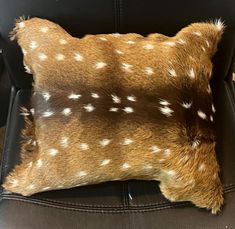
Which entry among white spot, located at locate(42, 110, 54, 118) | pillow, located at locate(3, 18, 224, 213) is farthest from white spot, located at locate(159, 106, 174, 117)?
white spot, located at locate(42, 110, 54, 118)

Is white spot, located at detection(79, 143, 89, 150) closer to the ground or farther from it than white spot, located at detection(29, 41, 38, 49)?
closer to the ground

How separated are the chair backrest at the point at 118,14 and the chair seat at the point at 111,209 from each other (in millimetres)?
325

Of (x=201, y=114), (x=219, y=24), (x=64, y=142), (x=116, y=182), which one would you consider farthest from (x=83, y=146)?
(x=219, y=24)

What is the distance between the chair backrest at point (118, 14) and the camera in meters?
0.85

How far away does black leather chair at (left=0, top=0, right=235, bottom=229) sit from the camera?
806mm

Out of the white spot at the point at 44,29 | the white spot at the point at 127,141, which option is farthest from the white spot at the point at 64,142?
the white spot at the point at 44,29

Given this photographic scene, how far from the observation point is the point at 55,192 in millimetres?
830

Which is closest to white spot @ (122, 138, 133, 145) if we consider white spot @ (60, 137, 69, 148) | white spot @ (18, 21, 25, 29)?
white spot @ (60, 137, 69, 148)

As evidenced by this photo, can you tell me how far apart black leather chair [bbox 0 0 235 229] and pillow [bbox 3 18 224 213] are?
0.12ft

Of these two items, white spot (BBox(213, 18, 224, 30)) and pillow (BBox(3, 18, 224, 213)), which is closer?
pillow (BBox(3, 18, 224, 213))

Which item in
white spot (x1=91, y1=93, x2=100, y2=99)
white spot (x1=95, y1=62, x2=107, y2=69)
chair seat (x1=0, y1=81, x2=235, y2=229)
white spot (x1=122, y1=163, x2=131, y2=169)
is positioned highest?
white spot (x1=95, y1=62, x2=107, y2=69)

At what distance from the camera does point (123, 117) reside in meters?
0.78

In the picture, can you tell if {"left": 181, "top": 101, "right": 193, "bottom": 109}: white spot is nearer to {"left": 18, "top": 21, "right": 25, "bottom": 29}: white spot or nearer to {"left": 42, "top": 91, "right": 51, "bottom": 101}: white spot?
{"left": 42, "top": 91, "right": 51, "bottom": 101}: white spot

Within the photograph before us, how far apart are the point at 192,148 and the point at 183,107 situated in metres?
0.08
